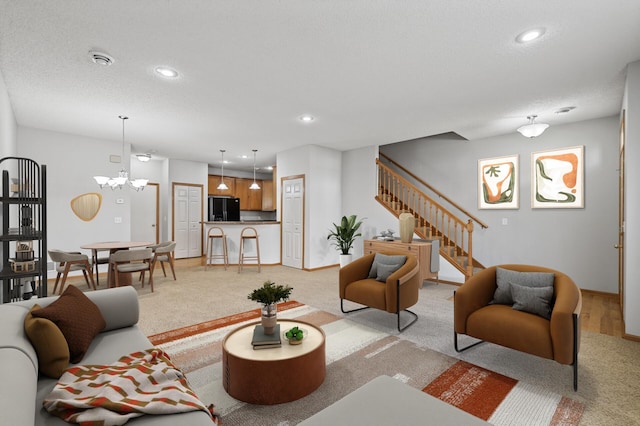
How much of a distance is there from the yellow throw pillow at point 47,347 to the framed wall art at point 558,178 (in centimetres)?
628

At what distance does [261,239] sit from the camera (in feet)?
23.3

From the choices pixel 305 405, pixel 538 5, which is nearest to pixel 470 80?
pixel 538 5

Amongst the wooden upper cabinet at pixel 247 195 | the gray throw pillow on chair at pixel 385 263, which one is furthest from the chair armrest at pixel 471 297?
the wooden upper cabinet at pixel 247 195

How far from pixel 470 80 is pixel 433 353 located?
2821 mm

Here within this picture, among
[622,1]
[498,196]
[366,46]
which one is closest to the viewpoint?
[622,1]

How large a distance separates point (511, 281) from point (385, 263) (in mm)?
1285

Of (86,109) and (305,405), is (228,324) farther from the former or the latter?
(86,109)

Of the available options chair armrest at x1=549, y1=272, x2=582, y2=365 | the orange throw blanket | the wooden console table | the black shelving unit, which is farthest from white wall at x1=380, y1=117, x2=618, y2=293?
the black shelving unit

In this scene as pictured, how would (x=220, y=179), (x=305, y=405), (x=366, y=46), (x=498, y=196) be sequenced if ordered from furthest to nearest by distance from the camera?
(x=220, y=179) → (x=498, y=196) → (x=366, y=46) → (x=305, y=405)

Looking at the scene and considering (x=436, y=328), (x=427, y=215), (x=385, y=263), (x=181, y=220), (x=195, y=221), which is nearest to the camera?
(x=436, y=328)

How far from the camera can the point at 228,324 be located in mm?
3322

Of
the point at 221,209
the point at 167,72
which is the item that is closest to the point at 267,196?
the point at 221,209

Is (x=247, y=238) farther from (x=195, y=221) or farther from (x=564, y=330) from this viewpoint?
(x=564, y=330)


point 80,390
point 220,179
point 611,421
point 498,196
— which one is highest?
point 220,179
